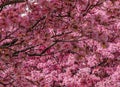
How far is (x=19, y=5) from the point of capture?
14.3 metres

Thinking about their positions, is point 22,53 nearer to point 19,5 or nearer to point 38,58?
point 19,5

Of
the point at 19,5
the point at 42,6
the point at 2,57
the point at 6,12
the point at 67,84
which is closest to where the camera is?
the point at 2,57

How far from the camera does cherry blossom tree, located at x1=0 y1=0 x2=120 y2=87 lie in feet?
36.7

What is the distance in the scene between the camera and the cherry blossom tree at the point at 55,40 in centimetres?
1119

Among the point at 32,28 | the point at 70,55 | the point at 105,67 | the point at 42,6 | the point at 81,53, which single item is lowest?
the point at 105,67

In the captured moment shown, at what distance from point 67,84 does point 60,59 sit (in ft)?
5.80

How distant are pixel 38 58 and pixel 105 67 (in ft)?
12.2

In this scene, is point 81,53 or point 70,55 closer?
point 81,53

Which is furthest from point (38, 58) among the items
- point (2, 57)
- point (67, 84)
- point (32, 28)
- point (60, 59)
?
point (2, 57)

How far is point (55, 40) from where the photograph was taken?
1175cm

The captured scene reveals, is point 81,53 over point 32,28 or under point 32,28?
under

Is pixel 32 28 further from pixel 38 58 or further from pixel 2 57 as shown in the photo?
pixel 38 58

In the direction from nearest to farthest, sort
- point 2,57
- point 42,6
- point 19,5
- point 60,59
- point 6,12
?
point 2,57
point 42,6
point 6,12
point 19,5
point 60,59

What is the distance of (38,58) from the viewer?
20.0 m
